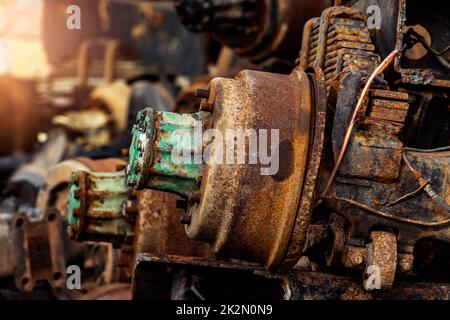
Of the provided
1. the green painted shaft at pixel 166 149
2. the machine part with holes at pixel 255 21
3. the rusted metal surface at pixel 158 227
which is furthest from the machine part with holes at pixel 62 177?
the machine part with holes at pixel 255 21

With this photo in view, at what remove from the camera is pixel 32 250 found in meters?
3.01

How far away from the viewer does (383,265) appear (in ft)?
6.11

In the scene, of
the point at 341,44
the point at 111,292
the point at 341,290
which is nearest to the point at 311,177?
the point at 341,290

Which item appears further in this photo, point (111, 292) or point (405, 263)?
point (111, 292)

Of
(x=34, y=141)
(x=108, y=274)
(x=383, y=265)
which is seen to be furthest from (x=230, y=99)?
(x=34, y=141)

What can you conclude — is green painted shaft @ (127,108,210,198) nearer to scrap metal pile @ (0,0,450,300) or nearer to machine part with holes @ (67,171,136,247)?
scrap metal pile @ (0,0,450,300)

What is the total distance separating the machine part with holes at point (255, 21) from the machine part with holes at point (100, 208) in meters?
1.47

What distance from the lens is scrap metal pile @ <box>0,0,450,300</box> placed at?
5.94ft

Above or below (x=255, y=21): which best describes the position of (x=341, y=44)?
below

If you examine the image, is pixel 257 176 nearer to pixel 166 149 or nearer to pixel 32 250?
pixel 166 149

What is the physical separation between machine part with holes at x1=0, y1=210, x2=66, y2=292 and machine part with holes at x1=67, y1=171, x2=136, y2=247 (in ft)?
1.81

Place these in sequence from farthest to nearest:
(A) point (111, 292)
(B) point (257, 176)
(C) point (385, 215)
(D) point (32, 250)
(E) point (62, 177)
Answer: (E) point (62, 177)
(D) point (32, 250)
(A) point (111, 292)
(C) point (385, 215)
(B) point (257, 176)

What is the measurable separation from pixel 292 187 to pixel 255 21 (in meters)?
2.07

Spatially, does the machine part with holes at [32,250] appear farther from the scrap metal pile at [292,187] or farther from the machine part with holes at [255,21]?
the machine part with holes at [255,21]
